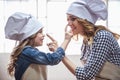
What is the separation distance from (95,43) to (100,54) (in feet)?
0.20

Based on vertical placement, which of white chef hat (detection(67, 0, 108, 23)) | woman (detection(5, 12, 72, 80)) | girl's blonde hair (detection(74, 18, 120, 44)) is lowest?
woman (detection(5, 12, 72, 80))

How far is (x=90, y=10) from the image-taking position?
1.27 m

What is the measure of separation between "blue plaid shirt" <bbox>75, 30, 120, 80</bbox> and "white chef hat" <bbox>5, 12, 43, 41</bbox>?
391mm

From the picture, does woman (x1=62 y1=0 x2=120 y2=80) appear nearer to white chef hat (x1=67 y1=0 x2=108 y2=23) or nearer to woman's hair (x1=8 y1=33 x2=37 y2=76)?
white chef hat (x1=67 y1=0 x2=108 y2=23)

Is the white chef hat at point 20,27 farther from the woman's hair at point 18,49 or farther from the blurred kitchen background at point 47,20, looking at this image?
the blurred kitchen background at point 47,20

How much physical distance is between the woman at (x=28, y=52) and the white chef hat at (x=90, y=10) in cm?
19

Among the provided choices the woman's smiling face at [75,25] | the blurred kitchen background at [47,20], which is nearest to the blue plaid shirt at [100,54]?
the woman's smiling face at [75,25]

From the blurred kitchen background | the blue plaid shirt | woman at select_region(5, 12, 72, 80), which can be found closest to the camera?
the blue plaid shirt

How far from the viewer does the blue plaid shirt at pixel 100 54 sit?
118 centimetres

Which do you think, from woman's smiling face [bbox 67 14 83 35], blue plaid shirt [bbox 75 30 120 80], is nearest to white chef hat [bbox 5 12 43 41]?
woman's smiling face [bbox 67 14 83 35]

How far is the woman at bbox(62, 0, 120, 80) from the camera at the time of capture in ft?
3.90

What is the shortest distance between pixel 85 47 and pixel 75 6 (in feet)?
0.93

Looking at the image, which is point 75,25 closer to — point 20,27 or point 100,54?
point 100,54

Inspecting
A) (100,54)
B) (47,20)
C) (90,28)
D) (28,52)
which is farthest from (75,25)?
(47,20)
